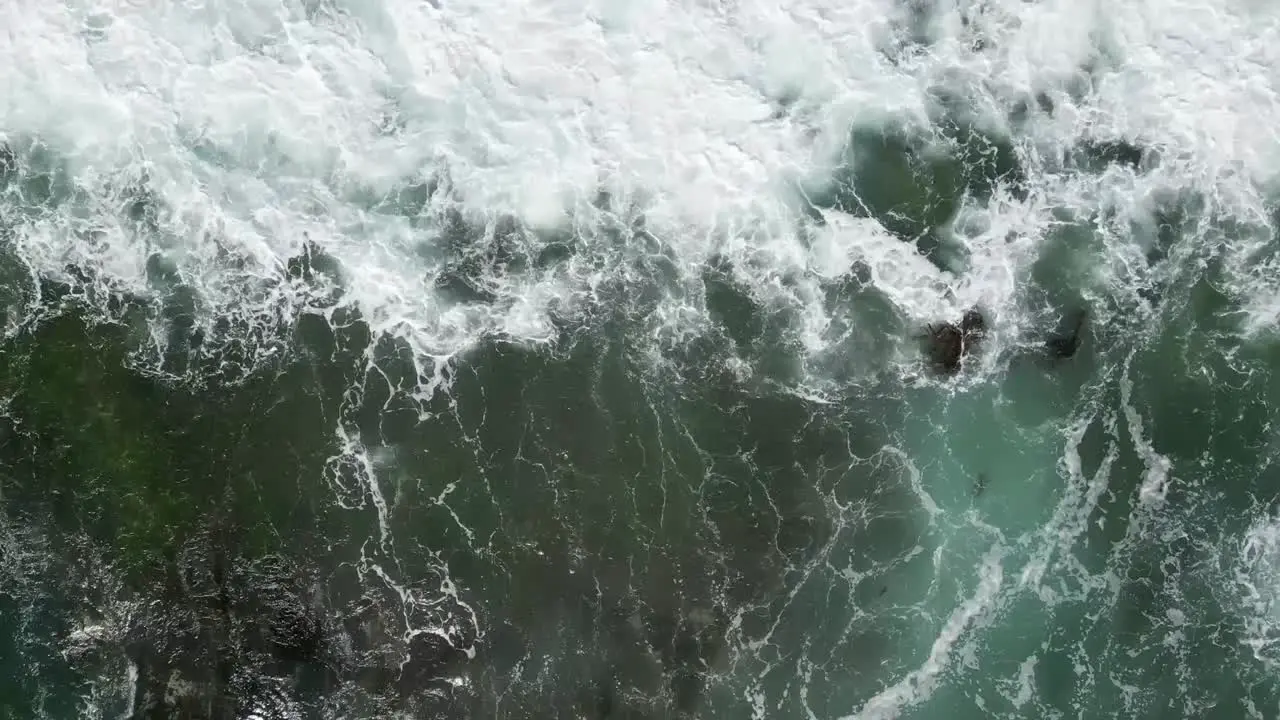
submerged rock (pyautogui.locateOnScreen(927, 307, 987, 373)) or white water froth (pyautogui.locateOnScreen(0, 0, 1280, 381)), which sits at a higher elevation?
white water froth (pyautogui.locateOnScreen(0, 0, 1280, 381))

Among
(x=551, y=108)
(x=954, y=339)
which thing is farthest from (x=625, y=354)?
(x=954, y=339)

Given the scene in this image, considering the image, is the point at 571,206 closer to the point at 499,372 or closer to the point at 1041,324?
the point at 499,372

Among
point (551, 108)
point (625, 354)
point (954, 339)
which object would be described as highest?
point (551, 108)

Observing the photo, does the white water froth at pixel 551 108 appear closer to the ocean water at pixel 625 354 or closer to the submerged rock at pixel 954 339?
the ocean water at pixel 625 354

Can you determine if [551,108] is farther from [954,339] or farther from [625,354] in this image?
[954,339]

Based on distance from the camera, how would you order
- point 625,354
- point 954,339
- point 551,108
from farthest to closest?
A: point 551,108 < point 625,354 < point 954,339

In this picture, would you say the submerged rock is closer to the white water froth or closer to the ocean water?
the ocean water

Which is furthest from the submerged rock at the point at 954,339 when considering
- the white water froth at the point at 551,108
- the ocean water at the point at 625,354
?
the white water froth at the point at 551,108

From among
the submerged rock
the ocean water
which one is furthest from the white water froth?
the submerged rock
